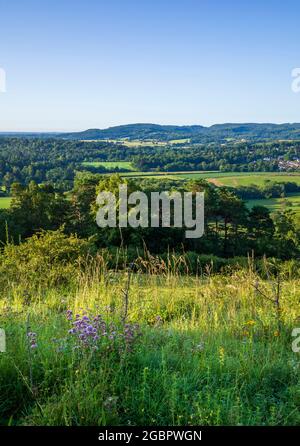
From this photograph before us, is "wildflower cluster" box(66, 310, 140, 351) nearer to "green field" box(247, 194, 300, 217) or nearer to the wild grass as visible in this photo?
the wild grass

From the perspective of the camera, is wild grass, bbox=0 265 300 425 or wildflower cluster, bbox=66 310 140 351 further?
wildflower cluster, bbox=66 310 140 351

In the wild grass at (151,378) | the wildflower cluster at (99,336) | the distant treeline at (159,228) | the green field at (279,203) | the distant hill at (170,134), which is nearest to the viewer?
the wild grass at (151,378)

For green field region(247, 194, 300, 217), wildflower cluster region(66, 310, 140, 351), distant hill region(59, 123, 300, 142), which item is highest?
distant hill region(59, 123, 300, 142)

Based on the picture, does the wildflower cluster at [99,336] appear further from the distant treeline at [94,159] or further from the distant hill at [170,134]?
the distant hill at [170,134]

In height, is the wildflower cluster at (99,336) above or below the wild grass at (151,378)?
above

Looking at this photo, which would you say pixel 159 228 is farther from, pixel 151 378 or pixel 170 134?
pixel 170 134

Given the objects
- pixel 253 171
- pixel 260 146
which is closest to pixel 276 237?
pixel 253 171

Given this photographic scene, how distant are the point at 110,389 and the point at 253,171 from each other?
10171 cm

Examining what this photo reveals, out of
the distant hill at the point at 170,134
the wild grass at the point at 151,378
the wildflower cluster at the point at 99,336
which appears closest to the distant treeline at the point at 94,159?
the distant hill at the point at 170,134

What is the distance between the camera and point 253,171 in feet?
331

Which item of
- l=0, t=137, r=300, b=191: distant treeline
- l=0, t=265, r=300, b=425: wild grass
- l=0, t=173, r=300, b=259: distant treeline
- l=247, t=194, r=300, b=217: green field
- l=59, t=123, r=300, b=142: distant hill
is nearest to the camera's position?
l=0, t=265, r=300, b=425: wild grass

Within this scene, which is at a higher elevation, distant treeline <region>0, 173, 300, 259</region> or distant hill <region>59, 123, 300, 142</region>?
distant hill <region>59, 123, 300, 142</region>

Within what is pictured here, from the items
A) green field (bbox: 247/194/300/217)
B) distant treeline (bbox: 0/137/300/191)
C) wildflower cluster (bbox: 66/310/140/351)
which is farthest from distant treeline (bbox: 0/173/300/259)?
wildflower cluster (bbox: 66/310/140/351)

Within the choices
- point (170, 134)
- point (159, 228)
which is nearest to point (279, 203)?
point (159, 228)
